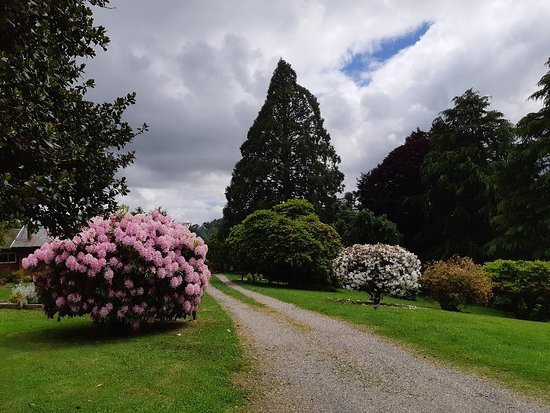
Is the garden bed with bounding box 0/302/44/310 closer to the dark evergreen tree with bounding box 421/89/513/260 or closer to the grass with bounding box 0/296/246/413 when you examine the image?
the grass with bounding box 0/296/246/413

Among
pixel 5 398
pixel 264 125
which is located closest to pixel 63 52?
pixel 5 398

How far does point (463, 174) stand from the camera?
3356 centimetres

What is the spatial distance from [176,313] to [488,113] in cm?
3282

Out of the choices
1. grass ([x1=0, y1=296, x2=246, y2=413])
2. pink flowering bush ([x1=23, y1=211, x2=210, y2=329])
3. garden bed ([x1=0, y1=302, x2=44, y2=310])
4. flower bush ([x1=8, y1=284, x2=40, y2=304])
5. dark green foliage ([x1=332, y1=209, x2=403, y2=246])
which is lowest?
grass ([x1=0, y1=296, x2=246, y2=413])

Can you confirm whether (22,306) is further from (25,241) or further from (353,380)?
(25,241)

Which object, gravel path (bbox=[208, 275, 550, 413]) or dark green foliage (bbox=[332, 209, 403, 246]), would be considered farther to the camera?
dark green foliage (bbox=[332, 209, 403, 246])

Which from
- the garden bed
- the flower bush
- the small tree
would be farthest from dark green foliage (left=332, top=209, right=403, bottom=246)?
the garden bed

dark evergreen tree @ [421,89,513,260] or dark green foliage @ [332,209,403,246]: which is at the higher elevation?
dark evergreen tree @ [421,89,513,260]

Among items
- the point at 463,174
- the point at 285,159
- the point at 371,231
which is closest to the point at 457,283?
the point at 371,231

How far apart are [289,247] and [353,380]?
69.9 ft

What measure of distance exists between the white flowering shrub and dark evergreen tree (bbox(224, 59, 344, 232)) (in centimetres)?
2439

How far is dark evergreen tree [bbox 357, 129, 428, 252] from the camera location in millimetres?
39094

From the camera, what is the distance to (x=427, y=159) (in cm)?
3597

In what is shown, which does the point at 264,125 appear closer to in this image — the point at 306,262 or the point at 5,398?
the point at 306,262
